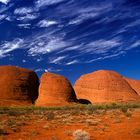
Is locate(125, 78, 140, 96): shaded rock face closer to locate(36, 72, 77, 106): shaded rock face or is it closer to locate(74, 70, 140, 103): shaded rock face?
locate(74, 70, 140, 103): shaded rock face

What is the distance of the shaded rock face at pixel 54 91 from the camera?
5593 centimetres

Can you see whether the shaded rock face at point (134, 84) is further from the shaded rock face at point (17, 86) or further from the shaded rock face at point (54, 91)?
the shaded rock face at point (17, 86)

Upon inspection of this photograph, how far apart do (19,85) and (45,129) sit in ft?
135

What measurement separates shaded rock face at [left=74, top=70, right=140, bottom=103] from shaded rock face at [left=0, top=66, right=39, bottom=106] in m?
18.2

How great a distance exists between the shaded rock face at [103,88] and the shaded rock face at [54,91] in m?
15.1

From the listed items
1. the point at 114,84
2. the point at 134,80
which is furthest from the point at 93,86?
the point at 134,80

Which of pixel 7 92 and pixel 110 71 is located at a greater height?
pixel 110 71

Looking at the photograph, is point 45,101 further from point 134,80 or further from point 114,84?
point 134,80

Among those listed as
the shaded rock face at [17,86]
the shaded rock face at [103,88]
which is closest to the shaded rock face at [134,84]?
the shaded rock face at [103,88]

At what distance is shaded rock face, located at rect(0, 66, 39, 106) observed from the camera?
180ft

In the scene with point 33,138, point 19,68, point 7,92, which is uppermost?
point 19,68

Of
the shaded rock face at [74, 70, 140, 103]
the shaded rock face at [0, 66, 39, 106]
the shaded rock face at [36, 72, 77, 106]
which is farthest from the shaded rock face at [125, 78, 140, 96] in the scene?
the shaded rock face at [0, 66, 39, 106]

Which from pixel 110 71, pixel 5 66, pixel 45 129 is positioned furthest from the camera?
pixel 110 71

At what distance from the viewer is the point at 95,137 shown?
13.4 m
